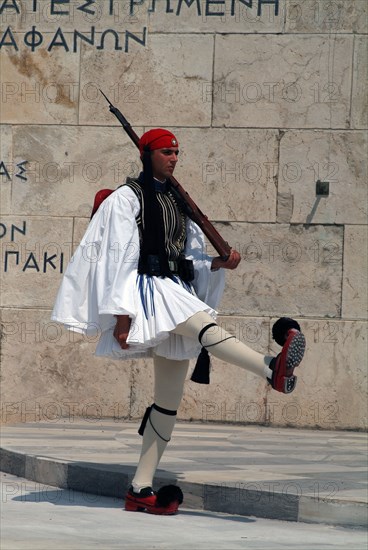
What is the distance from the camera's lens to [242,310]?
916cm

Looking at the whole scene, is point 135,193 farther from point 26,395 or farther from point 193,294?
point 26,395

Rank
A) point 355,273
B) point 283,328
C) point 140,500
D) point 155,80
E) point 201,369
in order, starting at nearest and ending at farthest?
1. point 283,328
2. point 140,500
3. point 201,369
4. point 355,273
5. point 155,80

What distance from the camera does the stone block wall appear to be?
29.8 ft

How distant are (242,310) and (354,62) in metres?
1.98

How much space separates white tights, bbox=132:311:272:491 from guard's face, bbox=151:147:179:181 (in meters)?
0.83

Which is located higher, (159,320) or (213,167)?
(213,167)

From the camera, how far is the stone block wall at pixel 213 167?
9.07m

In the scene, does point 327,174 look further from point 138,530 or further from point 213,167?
point 138,530

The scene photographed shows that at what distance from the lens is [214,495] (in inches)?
255

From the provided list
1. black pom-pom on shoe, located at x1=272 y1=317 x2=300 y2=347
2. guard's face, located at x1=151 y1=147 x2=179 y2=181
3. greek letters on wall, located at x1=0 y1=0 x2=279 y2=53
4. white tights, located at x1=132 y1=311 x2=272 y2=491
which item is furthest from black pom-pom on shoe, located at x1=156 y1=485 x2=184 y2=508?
greek letters on wall, located at x1=0 y1=0 x2=279 y2=53

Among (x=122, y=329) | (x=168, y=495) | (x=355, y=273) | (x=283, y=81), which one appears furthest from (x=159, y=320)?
(x=283, y=81)

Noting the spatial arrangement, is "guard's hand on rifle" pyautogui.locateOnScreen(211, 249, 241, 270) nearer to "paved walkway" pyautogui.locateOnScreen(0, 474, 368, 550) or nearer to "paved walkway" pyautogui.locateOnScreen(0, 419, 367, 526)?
"paved walkway" pyautogui.locateOnScreen(0, 419, 367, 526)

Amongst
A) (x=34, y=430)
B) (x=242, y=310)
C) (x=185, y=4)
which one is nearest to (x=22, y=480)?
(x=34, y=430)

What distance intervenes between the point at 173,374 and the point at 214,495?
66cm
